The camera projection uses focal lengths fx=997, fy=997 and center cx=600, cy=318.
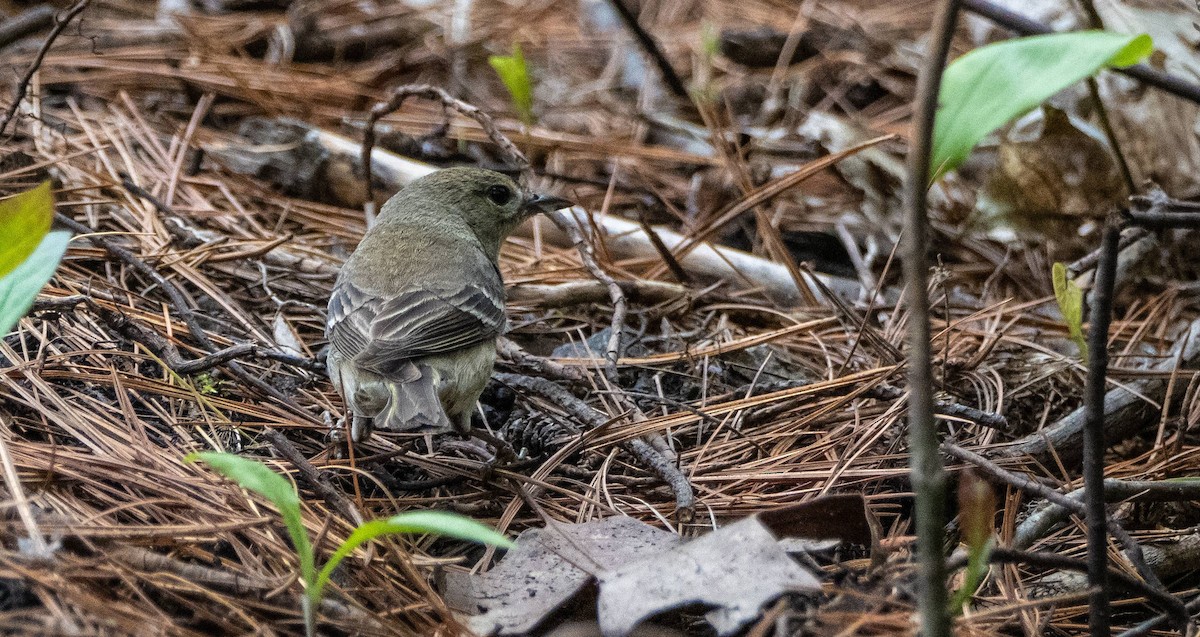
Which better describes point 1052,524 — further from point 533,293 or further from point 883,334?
point 533,293

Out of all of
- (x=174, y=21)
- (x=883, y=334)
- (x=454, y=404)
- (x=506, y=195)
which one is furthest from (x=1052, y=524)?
(x=174, y=21)

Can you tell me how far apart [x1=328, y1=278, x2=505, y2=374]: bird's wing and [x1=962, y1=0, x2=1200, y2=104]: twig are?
6.88ft

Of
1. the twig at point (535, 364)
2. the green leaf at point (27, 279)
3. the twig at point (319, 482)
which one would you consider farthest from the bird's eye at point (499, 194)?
the green leaf at point (27, 279)

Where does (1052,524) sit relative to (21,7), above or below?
below

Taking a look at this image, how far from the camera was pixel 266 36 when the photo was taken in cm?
713

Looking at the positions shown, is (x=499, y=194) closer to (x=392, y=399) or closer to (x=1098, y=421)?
(x=392, y=399)

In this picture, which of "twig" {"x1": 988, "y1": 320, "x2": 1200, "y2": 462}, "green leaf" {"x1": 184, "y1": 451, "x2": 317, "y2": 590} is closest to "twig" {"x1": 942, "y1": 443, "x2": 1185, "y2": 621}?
"twig" {"x1": 988, "y1": 320, "x2": 1200, "y2": 462}

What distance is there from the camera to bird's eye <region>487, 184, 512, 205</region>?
4.86m

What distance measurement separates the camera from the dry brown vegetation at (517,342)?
9.21 feet

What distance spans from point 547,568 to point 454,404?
1087 mm

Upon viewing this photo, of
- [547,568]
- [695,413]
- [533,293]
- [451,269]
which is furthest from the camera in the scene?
[533,293]

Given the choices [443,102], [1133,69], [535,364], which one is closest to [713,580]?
[535,364]

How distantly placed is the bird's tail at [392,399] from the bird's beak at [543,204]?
1349mm

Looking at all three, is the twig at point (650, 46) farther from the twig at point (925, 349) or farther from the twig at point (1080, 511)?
the twig at point (925, 349)
